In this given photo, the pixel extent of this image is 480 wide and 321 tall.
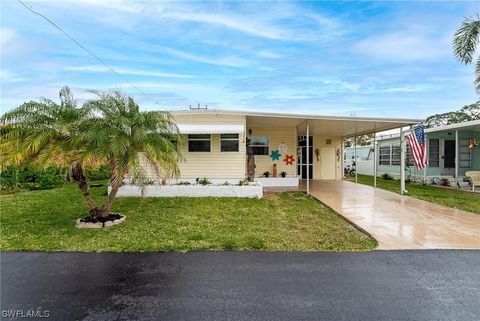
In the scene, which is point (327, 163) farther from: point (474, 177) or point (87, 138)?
point (87, 138)

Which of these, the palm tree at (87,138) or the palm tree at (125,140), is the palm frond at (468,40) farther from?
the palm tree at (87,138)

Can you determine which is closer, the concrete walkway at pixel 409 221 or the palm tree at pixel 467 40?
the concrete walkway at pixel 409 221

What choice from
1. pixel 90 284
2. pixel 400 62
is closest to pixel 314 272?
pixel 90 284

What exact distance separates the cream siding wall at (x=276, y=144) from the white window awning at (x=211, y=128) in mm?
4037

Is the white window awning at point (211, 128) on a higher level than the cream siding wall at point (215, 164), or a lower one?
higher

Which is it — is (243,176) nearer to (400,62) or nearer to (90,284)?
Answer: (90,284)

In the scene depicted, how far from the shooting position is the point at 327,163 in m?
20.2

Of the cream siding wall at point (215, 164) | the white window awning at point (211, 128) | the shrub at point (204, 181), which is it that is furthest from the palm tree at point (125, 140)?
the cream siding wall at point (215, 164)

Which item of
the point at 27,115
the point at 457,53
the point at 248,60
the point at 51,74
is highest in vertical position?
the point at 248,60

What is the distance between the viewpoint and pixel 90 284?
415cm

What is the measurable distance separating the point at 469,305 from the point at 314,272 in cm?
193

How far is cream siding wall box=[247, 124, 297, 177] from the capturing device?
652 inches

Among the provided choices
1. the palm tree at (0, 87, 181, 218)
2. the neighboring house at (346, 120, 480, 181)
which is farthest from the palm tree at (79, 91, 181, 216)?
the neighboring house at (346, 120, 480, 181)

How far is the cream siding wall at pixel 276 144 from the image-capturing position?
1656cm
